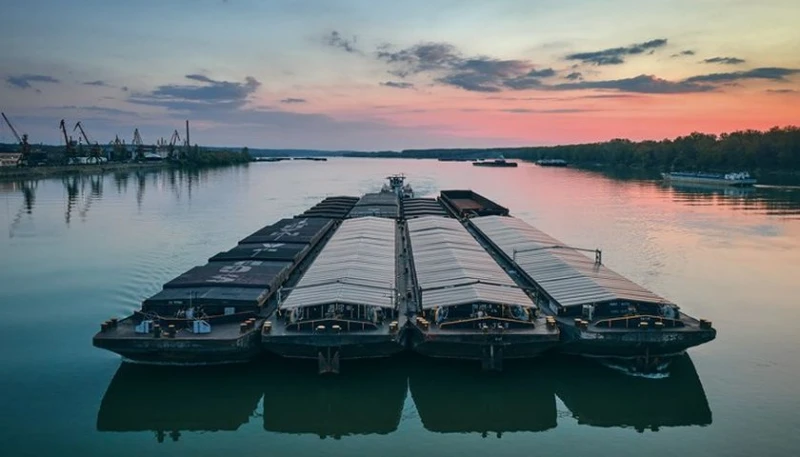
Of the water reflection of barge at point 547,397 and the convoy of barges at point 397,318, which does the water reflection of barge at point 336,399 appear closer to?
the convoy of barges at point 397,318

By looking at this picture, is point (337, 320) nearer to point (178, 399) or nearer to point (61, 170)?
point (178, 399)

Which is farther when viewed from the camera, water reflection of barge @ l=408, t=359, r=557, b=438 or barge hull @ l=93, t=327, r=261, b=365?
barge hull @ l=93, t=327, r=261, b=365

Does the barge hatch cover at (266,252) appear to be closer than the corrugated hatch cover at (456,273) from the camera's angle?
No

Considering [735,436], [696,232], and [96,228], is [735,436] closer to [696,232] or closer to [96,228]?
[696,232]

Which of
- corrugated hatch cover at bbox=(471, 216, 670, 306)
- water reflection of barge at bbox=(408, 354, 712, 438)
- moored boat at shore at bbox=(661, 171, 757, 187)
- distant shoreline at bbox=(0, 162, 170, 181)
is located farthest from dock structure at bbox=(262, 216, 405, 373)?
distant shoreline at bbox=(0, 162, 170, 181)

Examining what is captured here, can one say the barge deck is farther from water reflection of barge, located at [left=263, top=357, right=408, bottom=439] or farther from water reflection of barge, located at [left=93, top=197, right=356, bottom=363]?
water reflection of barge, located at [left=93, top=197, right=356, bottom=363]

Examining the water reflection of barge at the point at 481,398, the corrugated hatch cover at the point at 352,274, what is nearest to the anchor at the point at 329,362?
the corrugated hatch cover at the point at 352,274

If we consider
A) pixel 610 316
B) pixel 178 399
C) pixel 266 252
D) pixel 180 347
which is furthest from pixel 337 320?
pixel 266 252
